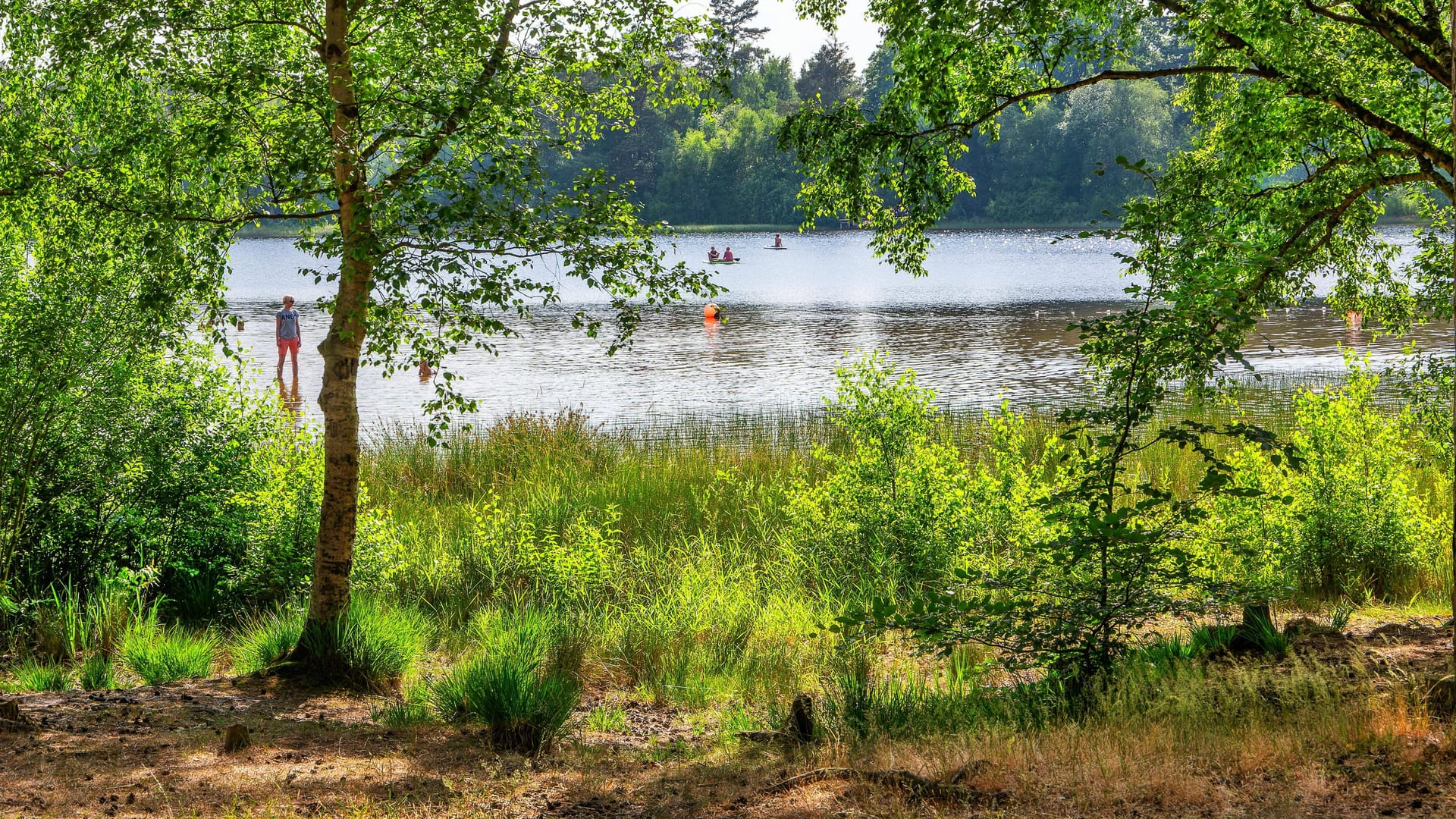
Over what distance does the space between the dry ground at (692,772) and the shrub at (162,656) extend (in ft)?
3.51

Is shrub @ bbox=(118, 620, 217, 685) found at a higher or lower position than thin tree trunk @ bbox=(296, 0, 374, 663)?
lower

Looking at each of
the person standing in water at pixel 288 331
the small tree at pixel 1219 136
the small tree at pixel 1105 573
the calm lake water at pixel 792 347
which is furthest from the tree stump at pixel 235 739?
the person standing in water at pixel 288 331

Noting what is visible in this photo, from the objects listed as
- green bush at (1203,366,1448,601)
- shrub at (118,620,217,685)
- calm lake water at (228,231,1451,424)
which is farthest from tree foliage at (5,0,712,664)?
green bush at (1203,366,1448,601)

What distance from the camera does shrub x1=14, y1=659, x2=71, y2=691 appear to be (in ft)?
22.2

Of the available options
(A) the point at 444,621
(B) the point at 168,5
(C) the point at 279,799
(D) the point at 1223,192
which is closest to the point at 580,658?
(A) the point at 444,621

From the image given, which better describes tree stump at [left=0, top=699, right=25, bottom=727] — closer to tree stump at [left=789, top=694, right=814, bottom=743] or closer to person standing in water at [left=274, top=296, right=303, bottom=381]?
tree stump at [left=789, top=694, right=814, bottom=743]

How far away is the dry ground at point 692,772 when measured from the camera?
4352mm

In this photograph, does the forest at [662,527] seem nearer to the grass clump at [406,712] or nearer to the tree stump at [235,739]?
the grass clump at [406,712]

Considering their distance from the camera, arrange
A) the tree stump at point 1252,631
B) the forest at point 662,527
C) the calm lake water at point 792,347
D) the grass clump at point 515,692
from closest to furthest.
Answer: the forest at point 662,527
the grass clump at point 515,692
the tree stump at point 1252,631
the calm lake water at point 792,347

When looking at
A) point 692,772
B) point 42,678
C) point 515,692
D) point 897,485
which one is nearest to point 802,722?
point 692,772

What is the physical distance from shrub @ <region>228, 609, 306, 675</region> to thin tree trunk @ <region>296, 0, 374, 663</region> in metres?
0.23

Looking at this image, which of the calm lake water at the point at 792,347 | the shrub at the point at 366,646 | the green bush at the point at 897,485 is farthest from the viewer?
the calm lake water at the point at 792,347

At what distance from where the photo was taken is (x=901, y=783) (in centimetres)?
461

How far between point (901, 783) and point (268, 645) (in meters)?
4.53
